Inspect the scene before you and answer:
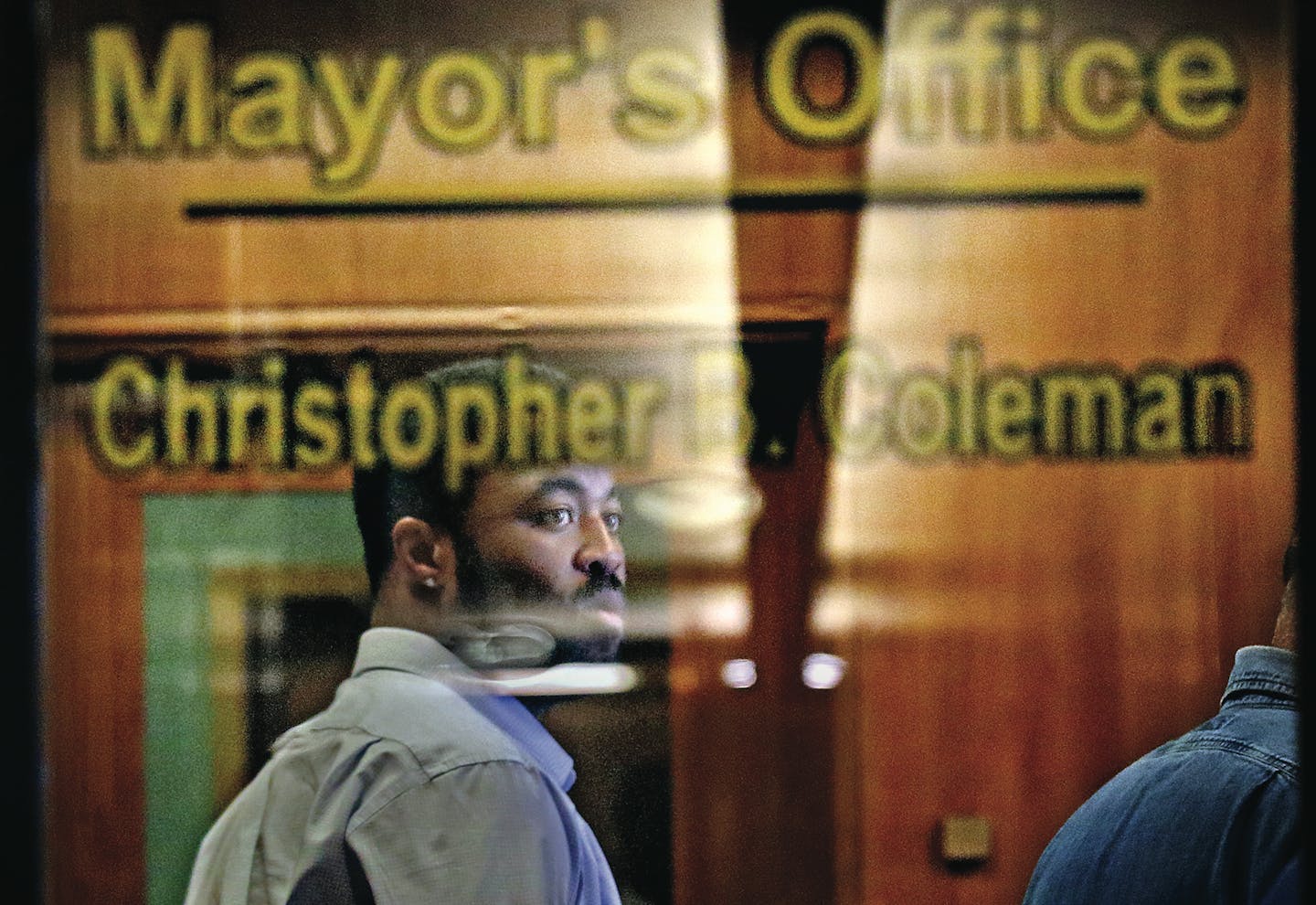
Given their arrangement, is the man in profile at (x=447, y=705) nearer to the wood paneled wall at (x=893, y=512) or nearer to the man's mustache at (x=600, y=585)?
the man's mustache at (x=600, y=585)

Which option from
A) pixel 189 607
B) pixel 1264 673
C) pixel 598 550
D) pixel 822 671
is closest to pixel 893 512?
pixel 822 671

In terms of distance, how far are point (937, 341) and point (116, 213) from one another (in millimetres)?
1056

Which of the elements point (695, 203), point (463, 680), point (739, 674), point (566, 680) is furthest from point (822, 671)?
point (695, 203)

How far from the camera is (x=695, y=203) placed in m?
1.94

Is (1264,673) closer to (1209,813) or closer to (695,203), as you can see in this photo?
(1209,813)

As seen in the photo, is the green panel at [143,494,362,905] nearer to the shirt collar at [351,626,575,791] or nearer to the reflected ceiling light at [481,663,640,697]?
the shirt collar at [351,626,575,791]

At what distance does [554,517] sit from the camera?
193 centimetres

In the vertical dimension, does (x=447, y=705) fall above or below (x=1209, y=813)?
above

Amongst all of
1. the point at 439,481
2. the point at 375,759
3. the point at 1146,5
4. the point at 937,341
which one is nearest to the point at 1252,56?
the point at 1146,5

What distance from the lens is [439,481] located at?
6.33 ft

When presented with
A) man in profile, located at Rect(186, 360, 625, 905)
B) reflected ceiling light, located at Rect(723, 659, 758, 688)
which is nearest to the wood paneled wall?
reflected ceiling light, located at Rect(723, 659, 758, 688)

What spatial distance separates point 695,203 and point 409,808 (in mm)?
833

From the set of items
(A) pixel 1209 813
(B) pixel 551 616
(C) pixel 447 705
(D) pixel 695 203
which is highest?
(D) pixel 695 203

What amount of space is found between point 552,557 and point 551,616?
0.07m
